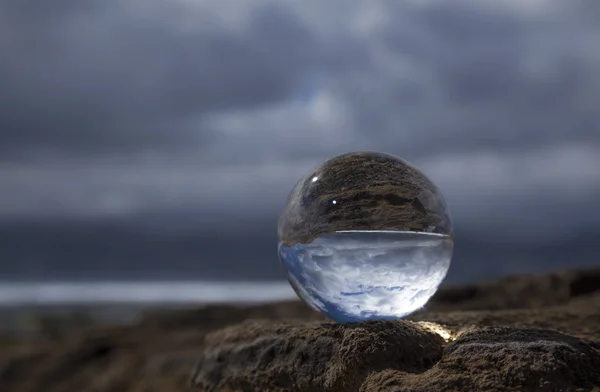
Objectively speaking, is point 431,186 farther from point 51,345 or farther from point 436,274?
point 51,345

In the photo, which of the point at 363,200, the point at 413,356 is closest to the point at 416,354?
the point at 413,356

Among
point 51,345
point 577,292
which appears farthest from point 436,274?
point 51,345

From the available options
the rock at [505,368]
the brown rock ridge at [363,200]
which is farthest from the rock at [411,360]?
the brown rock ridge at [363,200]

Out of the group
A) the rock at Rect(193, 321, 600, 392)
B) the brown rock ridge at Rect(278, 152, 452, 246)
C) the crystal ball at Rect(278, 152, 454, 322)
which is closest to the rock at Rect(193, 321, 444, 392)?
the rock at Rect(193, 321, 600, 392)

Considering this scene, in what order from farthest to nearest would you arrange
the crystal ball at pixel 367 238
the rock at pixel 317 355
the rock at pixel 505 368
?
the crystal ball at pixel 367 238 < the rock at pixel 317 355 < the rock at pixel 505 368

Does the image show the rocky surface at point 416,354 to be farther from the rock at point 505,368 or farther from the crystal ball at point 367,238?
the crystal ball at point 367,238

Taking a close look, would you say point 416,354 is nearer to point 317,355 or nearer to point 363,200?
point 317,355

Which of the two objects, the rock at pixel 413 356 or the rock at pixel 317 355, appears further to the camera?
the rock at pixel 317 355

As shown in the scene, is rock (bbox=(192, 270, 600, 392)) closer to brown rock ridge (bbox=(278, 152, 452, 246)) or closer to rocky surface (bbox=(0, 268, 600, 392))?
rocky surface (bbox=(0, 268, 600, 392))

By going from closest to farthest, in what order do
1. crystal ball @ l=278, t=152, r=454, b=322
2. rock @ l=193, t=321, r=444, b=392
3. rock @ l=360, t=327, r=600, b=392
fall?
rock @ l=360, t=327, r=600, b=392 < rock @ l=193, t=321, r=444, b=392 < crystal ball @ l=278, t=152, r=454, b=322
